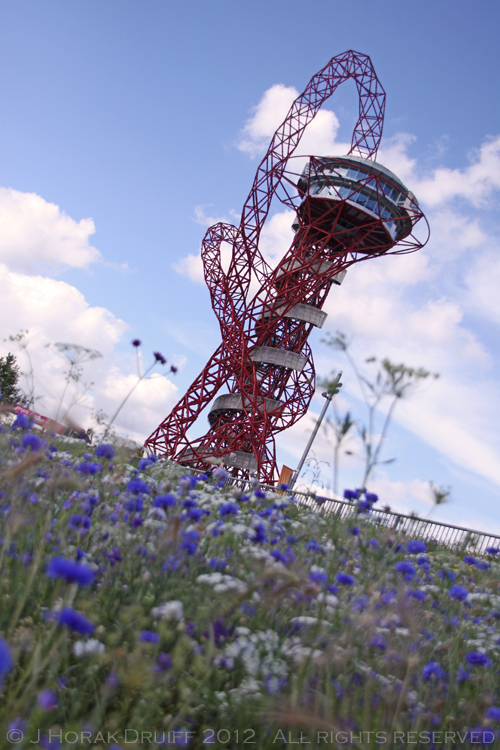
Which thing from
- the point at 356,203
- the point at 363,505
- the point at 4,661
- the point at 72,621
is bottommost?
the point at 72,621

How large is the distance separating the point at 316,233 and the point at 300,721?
90.9 feet

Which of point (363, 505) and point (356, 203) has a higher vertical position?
point (356, 203)

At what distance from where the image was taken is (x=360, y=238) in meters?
26.6

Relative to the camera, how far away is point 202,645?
8.22 ft

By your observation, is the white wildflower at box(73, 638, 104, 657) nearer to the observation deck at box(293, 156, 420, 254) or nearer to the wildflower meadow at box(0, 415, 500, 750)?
the wildflower meadow at box(0, 415, 500, 750)

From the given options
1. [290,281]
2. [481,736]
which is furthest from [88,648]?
[290,281]

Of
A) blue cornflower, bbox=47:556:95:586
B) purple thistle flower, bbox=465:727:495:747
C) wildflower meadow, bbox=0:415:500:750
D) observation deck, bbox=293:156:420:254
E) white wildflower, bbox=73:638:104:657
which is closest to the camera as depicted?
blue cornflower, bbox=47:556:95:586

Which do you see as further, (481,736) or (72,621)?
(481,736)

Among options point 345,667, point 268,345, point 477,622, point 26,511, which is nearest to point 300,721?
point 345,667

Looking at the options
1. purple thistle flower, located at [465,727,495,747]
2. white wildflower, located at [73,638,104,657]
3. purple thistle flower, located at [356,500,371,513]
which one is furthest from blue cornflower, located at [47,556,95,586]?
purple thistle flower, located at [356,500,371,513]

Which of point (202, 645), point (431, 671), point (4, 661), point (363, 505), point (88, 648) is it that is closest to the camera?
point (4, 661)

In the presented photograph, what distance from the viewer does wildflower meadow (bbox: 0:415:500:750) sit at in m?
1.91

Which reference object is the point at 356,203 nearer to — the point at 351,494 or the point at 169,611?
the point at 351,494

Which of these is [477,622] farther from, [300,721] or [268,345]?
[268,345]
